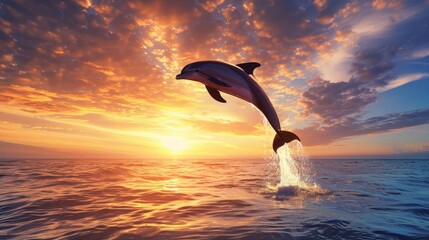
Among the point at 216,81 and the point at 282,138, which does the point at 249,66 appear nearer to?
the point at 216,81

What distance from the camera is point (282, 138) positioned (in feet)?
16.1

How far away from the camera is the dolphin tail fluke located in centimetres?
481

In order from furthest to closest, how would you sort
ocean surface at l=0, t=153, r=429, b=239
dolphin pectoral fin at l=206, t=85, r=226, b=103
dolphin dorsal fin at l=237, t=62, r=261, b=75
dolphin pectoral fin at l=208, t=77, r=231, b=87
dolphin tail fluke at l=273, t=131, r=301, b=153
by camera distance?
ocean surface at l=0, t=153, r=429, b=239 < dolphin tail fluke at l=273, t=131, r=301, b=153 < dolphin dorsal fin at l=237, t=62, r=261, b=75 < dolphin pectoral fin at l=206, t=85, r=226, b=103 < dolphin pectoral fin at l=208, t=77, r=231, b=87

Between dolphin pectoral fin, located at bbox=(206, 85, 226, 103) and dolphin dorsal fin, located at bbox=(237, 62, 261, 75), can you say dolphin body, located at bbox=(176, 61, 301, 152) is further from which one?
dolphin dorsal fin, located at bbox=(237, 62, 261, 75)

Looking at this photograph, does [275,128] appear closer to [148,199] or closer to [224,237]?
[224,237]

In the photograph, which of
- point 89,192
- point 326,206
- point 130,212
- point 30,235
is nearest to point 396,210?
point 326,206

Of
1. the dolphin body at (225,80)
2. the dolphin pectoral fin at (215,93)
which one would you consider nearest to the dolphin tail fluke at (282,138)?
the dolphin body at (225,80)

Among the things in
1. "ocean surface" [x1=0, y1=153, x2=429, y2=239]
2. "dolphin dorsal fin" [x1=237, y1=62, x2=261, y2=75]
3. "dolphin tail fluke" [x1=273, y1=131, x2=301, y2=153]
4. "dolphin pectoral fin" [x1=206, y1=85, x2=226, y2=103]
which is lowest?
"ocean surface" [x1=0, y1=153, x2=429, y2=239]

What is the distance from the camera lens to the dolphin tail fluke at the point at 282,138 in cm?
481

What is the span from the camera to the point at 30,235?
19.5ft

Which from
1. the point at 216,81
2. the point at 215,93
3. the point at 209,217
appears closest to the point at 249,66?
the point at 215,93

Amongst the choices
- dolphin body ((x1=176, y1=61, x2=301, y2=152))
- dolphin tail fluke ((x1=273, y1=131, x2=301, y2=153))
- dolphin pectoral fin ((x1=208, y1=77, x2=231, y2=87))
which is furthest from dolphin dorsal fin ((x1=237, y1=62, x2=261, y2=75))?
dolphin tail fluke ((x1=273, y1=131, x2=301, y2=153))

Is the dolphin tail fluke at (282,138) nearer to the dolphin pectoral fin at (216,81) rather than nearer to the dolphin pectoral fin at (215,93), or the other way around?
the dolphin pectoral fin at (215,93)

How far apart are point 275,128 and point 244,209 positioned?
4.50 metres
